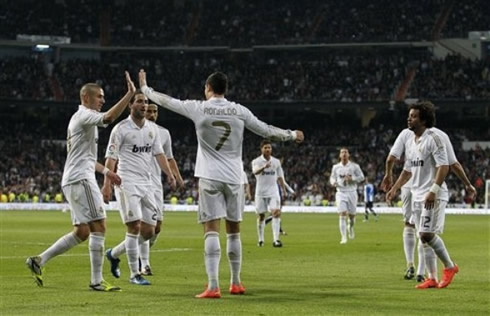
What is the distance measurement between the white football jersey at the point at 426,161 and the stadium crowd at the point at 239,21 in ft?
232

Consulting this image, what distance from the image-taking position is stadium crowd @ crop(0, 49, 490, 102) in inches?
3253

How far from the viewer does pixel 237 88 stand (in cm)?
8781

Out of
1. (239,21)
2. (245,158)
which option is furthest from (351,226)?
(239,21)

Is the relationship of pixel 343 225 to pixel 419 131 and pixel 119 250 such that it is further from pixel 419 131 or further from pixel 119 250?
pixel 419 131

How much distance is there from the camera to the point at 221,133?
14.1 meters

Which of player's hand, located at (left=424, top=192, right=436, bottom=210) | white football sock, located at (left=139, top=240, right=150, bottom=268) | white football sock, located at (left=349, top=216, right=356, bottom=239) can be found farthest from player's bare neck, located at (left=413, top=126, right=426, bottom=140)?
white football sock, located at (left=349, top=216, right=356, bottom=239)

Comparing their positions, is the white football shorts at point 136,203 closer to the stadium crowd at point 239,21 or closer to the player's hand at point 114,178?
the player's hand at point 114,178

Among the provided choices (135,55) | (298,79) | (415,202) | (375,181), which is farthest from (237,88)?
Result: (415,202)

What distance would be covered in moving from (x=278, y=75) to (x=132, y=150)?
7251 cm

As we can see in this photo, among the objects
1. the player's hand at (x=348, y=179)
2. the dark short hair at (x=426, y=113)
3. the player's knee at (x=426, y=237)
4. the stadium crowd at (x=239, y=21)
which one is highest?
the stadium crowd at (x=239, y=21)

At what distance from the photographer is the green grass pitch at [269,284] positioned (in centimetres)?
1292

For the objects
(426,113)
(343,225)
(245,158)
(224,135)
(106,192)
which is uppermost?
(245,158)

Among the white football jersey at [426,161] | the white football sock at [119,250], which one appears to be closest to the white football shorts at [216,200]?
A: the white football sock at [119,250]

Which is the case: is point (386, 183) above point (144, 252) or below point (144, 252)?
above
